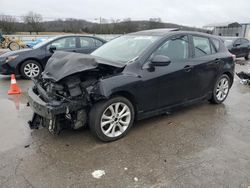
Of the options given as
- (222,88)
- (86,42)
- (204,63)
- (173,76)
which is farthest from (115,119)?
(86,42)

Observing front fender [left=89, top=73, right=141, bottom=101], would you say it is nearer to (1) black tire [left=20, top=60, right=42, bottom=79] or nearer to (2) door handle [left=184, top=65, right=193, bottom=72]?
(2) door handle [left=184, top=65, right=193, bottom=72]

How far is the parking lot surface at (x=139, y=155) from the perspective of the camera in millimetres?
2732

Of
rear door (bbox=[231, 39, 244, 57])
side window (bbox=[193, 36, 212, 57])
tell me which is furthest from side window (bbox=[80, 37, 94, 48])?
rear door (bbox=[231, 39, 244, 57])

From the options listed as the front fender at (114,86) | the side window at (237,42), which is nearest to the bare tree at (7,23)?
the side window at (237,42)

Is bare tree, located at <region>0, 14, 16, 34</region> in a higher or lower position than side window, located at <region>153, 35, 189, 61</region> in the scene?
higher

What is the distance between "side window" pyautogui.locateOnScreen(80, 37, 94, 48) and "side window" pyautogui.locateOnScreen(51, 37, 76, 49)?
29cm

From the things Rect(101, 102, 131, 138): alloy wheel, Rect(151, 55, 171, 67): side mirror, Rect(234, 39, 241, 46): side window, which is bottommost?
Rect(101, 102, 131, 138): alloy wheel

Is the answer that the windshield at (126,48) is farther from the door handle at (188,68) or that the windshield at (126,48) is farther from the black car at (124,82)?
the door handle at (188,68)

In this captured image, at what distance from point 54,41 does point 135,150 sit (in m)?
6.18

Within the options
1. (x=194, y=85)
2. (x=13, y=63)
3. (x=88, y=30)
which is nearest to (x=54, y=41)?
(x=13, y=63)

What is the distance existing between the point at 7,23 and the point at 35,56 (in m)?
29.6

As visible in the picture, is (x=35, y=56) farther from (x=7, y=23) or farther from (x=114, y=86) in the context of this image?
(x=7, y=23)

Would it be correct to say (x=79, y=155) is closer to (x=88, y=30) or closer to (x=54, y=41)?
(x=54, y=41)

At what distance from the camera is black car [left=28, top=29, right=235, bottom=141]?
10.9 ft
